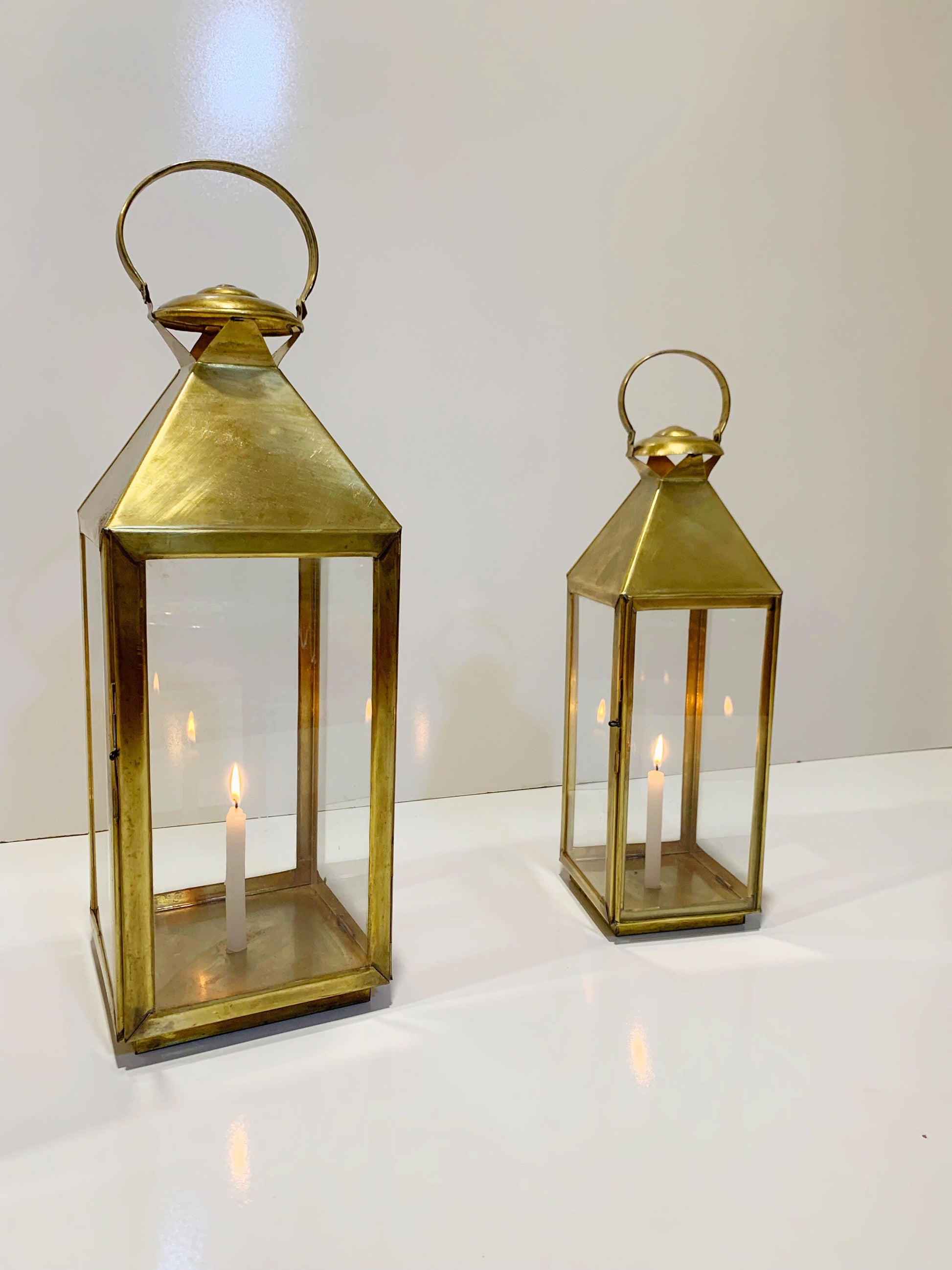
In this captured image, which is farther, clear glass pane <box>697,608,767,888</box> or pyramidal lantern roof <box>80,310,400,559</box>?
clear glass pane <box>697,608,767,888</box>

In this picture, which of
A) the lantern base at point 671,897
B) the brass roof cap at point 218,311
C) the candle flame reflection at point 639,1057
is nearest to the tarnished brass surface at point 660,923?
the lantern base at point 671,897

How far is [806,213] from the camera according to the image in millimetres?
1294

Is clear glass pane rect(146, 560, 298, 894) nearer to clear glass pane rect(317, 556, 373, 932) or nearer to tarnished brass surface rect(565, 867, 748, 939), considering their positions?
clear glass pane rect(317, 556, 373, 932)

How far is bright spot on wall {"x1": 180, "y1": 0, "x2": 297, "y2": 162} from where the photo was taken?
985 millimetres

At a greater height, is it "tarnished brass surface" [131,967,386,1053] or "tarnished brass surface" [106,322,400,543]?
"tarnished brass surface" [106,322,400,543]

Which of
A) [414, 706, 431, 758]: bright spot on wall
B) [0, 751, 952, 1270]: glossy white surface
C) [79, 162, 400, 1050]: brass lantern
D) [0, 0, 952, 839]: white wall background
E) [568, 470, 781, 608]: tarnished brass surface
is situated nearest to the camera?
[0, 751, 952, 1270]: glossy white surface

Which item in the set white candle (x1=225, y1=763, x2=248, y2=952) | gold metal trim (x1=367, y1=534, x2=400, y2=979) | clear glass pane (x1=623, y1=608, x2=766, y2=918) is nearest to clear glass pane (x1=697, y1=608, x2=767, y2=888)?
clear glass pane (x1=623, y1=608, x2=766, y2=918)

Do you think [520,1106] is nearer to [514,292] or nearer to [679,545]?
[679,545]

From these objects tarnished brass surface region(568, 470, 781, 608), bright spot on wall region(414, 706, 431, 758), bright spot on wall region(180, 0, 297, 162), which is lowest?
bright spot on wall region(414, 706, 431, 758)

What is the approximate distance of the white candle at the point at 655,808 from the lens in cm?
85

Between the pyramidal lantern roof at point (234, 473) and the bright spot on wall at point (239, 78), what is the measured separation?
19.3 inches

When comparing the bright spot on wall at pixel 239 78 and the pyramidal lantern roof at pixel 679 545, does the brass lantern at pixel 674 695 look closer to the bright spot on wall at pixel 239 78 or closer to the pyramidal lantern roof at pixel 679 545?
the pyramidal lantern roof at pixel 679 545

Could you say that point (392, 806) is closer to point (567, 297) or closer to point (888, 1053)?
point (888, 1053)

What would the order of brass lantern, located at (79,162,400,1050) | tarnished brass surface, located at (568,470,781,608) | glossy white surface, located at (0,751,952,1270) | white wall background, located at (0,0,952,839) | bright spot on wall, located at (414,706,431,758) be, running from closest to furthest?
glossy white surface, located at (0,751,952,1270) < brass lantern, located at (79,162,400,1050) < tarnished brass surface, located at (568,470,781,608) < white wall background, located at (0,0,952,839) < bright spot on wall, located at (414,706,431,758)
